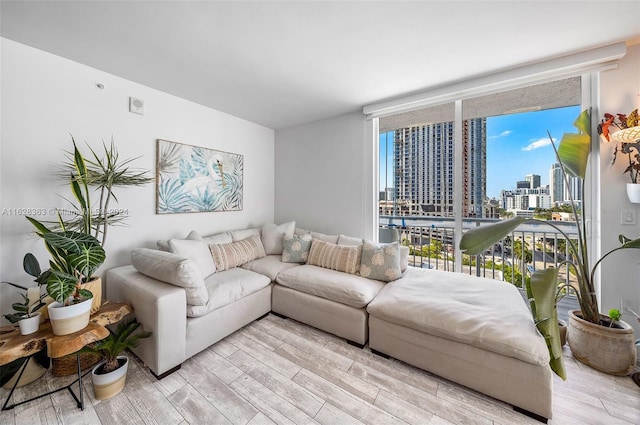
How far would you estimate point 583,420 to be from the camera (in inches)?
49.9

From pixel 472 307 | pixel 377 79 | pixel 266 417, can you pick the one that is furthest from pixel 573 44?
pixel 266 417

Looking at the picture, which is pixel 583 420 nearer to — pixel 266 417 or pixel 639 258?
pixel 639 258

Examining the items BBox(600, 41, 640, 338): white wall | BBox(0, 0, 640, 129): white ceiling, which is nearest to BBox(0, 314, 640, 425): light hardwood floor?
BBox(600, 41, 640, 338): white wall

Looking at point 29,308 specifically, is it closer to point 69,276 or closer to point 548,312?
point 69,276

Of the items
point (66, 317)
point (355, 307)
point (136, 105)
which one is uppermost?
point (136, 105)

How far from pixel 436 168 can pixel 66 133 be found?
368 cm

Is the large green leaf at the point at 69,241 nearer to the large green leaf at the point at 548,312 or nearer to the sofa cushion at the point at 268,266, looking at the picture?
the sofa cushion at the point at 268,266

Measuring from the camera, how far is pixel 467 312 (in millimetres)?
1563

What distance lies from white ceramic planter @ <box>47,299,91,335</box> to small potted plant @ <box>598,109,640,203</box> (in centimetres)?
383

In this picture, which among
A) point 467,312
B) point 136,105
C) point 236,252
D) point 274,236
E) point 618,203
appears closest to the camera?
point 467,312

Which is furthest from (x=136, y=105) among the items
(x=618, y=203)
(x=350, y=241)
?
(x=618, y=203)

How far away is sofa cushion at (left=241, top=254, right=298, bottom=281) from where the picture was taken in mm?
2523

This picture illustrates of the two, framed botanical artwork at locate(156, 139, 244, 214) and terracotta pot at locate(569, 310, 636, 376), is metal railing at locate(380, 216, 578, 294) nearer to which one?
terracotta pot at locate(569, 310, 636, 376)

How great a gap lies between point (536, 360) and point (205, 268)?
2603mm
